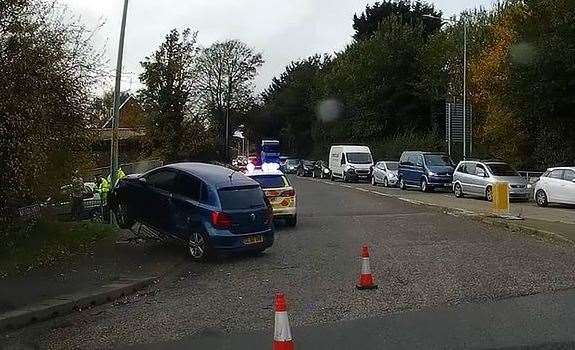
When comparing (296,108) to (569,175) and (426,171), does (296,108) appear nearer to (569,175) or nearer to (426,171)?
(426,171)

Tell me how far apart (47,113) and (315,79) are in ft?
223

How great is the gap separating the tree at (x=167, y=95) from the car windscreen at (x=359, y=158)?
13898mm

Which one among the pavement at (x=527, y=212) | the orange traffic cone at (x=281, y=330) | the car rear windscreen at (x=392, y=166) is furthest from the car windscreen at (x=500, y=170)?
the orange traffic cone at (x=281, y=330)

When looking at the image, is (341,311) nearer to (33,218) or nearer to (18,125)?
(18,125)

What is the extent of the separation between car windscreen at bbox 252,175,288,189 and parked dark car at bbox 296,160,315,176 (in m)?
43.4

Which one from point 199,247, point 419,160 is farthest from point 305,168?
point 199,247

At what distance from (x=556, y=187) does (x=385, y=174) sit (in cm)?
1584

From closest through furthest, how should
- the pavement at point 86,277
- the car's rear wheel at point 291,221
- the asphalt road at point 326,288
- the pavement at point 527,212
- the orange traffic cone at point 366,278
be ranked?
the asphalt road at point 326,288
the pavement at point 86,277
the orange traffic cone at point 366,278
the pavement at point 527,212
the car's rear wheel at point 291,221

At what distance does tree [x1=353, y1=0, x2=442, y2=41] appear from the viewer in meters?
61.2

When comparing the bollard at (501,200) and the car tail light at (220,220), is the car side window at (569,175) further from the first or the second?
the car tail light at (220,220)

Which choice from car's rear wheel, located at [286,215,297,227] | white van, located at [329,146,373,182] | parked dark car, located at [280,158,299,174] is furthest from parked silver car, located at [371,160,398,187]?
parked dark car, located at [280,158,299,174]

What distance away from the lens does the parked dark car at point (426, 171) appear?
3341 cm

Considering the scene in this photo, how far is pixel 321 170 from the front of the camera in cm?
5644

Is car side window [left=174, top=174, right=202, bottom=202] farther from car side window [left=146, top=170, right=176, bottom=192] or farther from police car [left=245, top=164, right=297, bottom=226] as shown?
police car [left=245, top=164, right=297, bottom=226]
